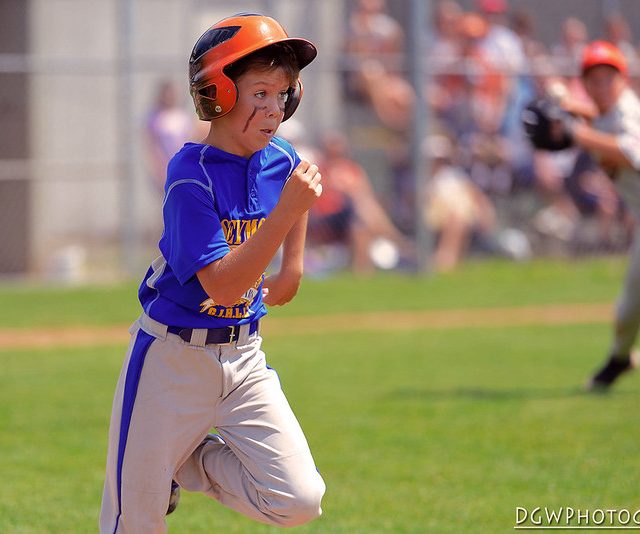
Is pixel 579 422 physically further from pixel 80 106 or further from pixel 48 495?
pixel 80 106

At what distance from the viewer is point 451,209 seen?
13992mm

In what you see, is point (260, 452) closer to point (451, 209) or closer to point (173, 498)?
point (173, 498)

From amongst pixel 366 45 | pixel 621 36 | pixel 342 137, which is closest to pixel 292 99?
pixel 342 137

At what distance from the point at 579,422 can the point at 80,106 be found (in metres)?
8.68

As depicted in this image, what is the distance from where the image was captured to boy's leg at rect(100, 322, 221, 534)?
3.49m

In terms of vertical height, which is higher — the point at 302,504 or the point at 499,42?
the point at 499,42

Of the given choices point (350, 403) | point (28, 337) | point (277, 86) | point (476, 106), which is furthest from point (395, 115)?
point (277, 86)

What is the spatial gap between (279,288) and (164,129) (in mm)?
9634

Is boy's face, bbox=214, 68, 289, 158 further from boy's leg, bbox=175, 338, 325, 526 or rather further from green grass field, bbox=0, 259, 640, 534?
green grass field, bbox=0, 259, 640, 534

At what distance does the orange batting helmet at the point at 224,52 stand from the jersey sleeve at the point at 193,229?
0.26 m

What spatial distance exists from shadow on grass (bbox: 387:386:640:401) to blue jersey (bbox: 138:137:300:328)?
12.9 ft

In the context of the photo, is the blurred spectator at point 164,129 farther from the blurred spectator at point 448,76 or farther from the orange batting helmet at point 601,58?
the orange batting helmet at point 601,58

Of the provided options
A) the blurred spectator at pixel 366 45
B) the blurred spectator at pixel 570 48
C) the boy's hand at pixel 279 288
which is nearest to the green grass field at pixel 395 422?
the boy's hand at pixel 279 288

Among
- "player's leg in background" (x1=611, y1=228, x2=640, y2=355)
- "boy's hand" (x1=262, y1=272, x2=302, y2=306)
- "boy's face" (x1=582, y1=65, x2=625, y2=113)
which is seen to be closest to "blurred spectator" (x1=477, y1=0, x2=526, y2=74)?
"boy's face" (x1=582, y1=65, x2=625, y2=113)
